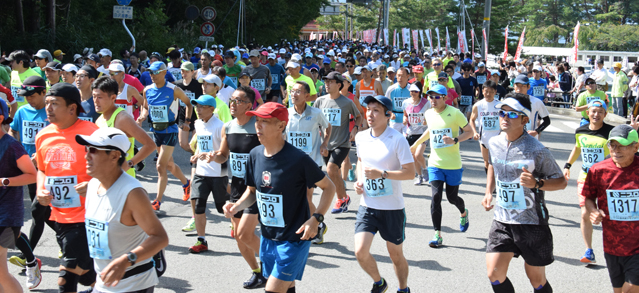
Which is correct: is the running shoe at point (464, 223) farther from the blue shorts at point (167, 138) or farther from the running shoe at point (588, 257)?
the blue shorts at point (167, 138)

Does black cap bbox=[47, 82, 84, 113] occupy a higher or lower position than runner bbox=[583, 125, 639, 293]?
higher

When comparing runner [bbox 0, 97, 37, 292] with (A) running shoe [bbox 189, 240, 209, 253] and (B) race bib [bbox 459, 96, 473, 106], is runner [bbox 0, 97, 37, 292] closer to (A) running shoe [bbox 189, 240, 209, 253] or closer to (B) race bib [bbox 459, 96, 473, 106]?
(A) running shoe [bbox 189, 240, 209, 253]

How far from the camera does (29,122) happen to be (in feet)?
20.8

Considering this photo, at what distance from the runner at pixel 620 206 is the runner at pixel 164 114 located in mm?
5541

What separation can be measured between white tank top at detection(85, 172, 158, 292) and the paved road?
87.4 inches

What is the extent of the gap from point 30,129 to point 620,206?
550cm

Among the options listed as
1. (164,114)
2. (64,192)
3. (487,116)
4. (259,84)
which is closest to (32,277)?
(64,192)

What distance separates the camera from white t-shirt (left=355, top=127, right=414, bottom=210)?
5148 mm

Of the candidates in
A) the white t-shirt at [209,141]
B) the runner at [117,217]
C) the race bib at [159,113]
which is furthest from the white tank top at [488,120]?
the runner at [117,217]

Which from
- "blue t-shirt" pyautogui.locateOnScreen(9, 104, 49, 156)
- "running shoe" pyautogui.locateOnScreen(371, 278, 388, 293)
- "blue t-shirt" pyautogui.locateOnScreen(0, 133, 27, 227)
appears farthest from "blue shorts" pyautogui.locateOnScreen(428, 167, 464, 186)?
"blue t-shirt" pyautogui.locateOnScreen(0, 133, 27, 227)

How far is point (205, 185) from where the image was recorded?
670 centimetres

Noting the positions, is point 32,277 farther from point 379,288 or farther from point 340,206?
point 340,206

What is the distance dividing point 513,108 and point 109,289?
3.00 meters

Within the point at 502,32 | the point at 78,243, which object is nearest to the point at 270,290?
the point at 78,243
